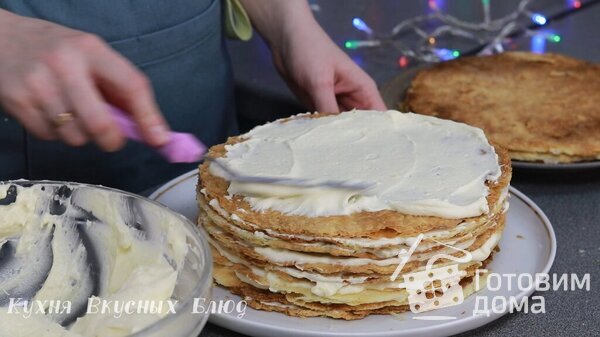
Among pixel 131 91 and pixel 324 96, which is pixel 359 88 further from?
pixel 131 91

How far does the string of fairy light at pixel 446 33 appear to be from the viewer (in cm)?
218

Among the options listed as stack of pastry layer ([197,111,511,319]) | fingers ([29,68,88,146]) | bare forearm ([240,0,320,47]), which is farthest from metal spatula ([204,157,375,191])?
bare forearm ([240,0,320,47])

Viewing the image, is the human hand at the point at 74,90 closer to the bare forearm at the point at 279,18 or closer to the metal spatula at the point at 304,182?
the metal spatula at the point at 304,182

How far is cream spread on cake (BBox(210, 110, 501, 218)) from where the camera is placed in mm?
1055

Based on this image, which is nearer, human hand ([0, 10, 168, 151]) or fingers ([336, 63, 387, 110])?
human hand ([0, 10, 168, 151])

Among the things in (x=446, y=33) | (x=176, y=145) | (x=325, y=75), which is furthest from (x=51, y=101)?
(x=446, y=33)

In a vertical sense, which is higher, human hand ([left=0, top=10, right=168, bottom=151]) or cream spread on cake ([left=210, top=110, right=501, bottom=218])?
human hand ([left=0, top=10, right=168, bottom=151])

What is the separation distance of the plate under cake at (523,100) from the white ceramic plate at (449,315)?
22cm

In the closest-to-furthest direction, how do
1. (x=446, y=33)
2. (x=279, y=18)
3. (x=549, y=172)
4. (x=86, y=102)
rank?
(x=86, y=102) < (x=549, y=172) < (x=279, y=18) < (x=446, y=33)

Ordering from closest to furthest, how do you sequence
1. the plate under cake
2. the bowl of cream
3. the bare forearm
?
the bowl of cream < the plate under cake < the bare forearm

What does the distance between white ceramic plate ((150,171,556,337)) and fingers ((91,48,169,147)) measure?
24cm

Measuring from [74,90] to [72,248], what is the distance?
19cm

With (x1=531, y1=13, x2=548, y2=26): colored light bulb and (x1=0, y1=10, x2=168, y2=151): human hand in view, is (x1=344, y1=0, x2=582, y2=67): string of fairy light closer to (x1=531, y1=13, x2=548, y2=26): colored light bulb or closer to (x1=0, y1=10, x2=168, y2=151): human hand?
(x1=531, y1=13, x2=548, y2=26): colored light bulb

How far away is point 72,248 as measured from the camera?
1.01m
